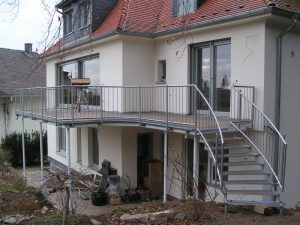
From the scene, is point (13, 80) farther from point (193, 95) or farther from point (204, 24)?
point (204, 24)

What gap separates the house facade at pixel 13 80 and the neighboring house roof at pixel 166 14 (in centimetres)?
971

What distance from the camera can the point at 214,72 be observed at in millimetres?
11664

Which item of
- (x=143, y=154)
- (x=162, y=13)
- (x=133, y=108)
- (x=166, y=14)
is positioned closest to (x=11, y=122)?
(x=143, y=154)

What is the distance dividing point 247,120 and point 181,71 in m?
3.41

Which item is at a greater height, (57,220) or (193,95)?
(193,95)

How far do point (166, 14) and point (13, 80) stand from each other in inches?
696

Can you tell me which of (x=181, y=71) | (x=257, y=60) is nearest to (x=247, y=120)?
(x=257, y=60)

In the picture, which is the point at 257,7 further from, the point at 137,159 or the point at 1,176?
the point at 1,176

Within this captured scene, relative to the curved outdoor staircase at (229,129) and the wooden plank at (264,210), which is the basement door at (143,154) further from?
the wooden plank at (264,210)

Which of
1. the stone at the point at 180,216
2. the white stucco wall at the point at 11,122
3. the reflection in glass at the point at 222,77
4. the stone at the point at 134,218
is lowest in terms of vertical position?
the stone at the point at 134,218

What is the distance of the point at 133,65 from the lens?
545 inches

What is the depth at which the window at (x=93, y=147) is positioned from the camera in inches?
640

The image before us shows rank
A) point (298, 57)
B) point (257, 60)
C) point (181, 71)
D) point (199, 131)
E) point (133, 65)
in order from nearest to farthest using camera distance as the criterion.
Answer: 1. point (199, 131)
2. point (257, 60)
3. point (298, 57)
4. point (181, 71)
5. point (133, 65)

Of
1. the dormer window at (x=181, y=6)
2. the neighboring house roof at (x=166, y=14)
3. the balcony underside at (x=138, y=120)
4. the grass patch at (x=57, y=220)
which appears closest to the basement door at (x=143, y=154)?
the balcony underside at (x=138, y=120)
